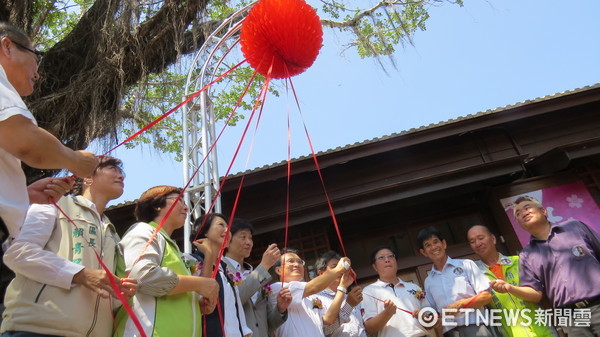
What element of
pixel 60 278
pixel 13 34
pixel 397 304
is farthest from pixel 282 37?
pixel 397 304

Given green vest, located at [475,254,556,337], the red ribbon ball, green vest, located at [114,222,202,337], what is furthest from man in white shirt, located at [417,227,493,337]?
green vest, located at [114,222,202,337]

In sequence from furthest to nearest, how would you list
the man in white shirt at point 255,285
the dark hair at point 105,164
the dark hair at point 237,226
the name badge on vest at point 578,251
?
the dark hair at point 237,226
the name badge on vest at point 578,251
the man in white shirt at point 255,285
the dark hair at point 105,164

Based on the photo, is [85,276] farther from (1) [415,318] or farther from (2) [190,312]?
(1) [415,318]

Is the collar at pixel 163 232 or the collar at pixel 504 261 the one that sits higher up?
the collar at pixel 163 232

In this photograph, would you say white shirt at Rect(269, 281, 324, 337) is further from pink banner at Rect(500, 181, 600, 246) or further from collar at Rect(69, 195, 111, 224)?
pink banner at Rect(500, 181, 600, 246)

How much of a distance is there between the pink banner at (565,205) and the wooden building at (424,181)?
8 cm

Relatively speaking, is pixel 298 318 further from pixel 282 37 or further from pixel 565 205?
pixel 565 205

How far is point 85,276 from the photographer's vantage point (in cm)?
166

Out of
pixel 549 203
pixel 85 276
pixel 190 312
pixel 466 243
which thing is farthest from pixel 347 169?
pixel 85 276

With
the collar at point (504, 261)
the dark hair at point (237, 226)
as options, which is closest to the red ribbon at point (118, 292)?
the dark hair at point (237, 226)

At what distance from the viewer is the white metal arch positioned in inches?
171

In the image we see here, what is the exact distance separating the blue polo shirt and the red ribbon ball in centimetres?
217

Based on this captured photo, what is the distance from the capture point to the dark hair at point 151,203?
2.46 meters

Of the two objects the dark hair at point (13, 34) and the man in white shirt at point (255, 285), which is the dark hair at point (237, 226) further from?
the dark hair at point (13, 34)
